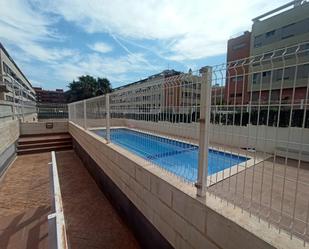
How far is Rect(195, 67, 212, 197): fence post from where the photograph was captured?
1735 mm

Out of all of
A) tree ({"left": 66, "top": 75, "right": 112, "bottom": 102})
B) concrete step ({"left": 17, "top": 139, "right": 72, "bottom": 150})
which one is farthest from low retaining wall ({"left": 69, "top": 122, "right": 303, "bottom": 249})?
tree ({"left": 66, "top": 75, "right": 112, "bottom": 102})

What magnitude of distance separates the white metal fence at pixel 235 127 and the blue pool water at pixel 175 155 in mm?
15

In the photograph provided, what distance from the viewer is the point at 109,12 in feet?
20.3

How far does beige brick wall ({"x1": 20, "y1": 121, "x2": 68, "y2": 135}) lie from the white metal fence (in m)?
7.58

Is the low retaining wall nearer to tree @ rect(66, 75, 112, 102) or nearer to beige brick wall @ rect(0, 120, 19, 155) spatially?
beige brick wall @ rect(0, 120, 19, 155)

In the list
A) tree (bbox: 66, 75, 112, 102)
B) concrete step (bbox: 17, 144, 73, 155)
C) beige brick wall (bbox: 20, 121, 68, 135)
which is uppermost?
tree (bbox: 66, 75, 112, 102)

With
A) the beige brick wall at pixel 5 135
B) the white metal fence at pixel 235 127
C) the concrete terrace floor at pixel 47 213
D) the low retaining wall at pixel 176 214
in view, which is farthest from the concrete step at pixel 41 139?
the low retaining wall at pixel 176 214

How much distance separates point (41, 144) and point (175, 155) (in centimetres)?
800

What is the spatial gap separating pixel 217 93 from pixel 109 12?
233 inches

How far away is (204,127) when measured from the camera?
1.75 m

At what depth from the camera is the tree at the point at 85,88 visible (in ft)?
97.7

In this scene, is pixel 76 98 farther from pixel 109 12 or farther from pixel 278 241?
pixel 278 241

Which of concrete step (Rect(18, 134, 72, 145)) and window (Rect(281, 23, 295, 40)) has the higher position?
window (Rect(281, 23, 295, 40))

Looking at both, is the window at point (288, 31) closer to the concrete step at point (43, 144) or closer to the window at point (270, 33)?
the window at point (270, 33)
